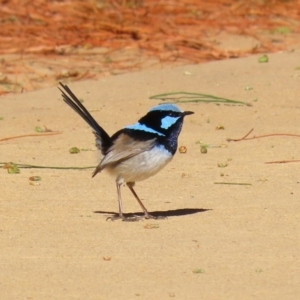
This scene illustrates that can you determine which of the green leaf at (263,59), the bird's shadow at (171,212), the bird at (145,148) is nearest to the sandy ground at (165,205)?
the bird's shadow at (171,212)

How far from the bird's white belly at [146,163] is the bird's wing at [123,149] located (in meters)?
0.03

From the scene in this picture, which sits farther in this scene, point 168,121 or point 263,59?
point 263,59

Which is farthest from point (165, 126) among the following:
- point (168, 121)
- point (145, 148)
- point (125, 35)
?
point (125, 35)

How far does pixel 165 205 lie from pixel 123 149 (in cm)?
62

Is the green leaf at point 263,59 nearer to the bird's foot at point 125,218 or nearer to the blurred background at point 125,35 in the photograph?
the blurred background at point 125,35

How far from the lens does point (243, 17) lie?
48.9ft

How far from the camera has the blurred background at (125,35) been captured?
1238 centimetres

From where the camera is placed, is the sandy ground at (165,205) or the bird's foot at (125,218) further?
the bird's foot at (125,218)

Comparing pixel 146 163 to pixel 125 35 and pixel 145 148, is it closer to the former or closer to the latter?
pixel 145 148

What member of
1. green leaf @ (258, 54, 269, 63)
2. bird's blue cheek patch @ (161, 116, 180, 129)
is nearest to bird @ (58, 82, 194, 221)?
bird's blue cheek patch @ (161, 116, 180, 129)

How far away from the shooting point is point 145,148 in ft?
21.8

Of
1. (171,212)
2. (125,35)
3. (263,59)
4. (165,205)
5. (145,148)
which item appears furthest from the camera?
(125,35)

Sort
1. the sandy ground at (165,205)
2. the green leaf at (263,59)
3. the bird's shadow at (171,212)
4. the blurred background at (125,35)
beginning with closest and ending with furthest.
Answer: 1. the sandy ground at (165,205)
2. the bird's shadow at (171,212)
3. the green leaf at (263,59)
4. the blurred background at (125,35)

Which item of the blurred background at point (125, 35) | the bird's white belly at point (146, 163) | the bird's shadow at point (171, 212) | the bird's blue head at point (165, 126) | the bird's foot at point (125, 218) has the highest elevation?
the bird's blue head at point (165, 126)
